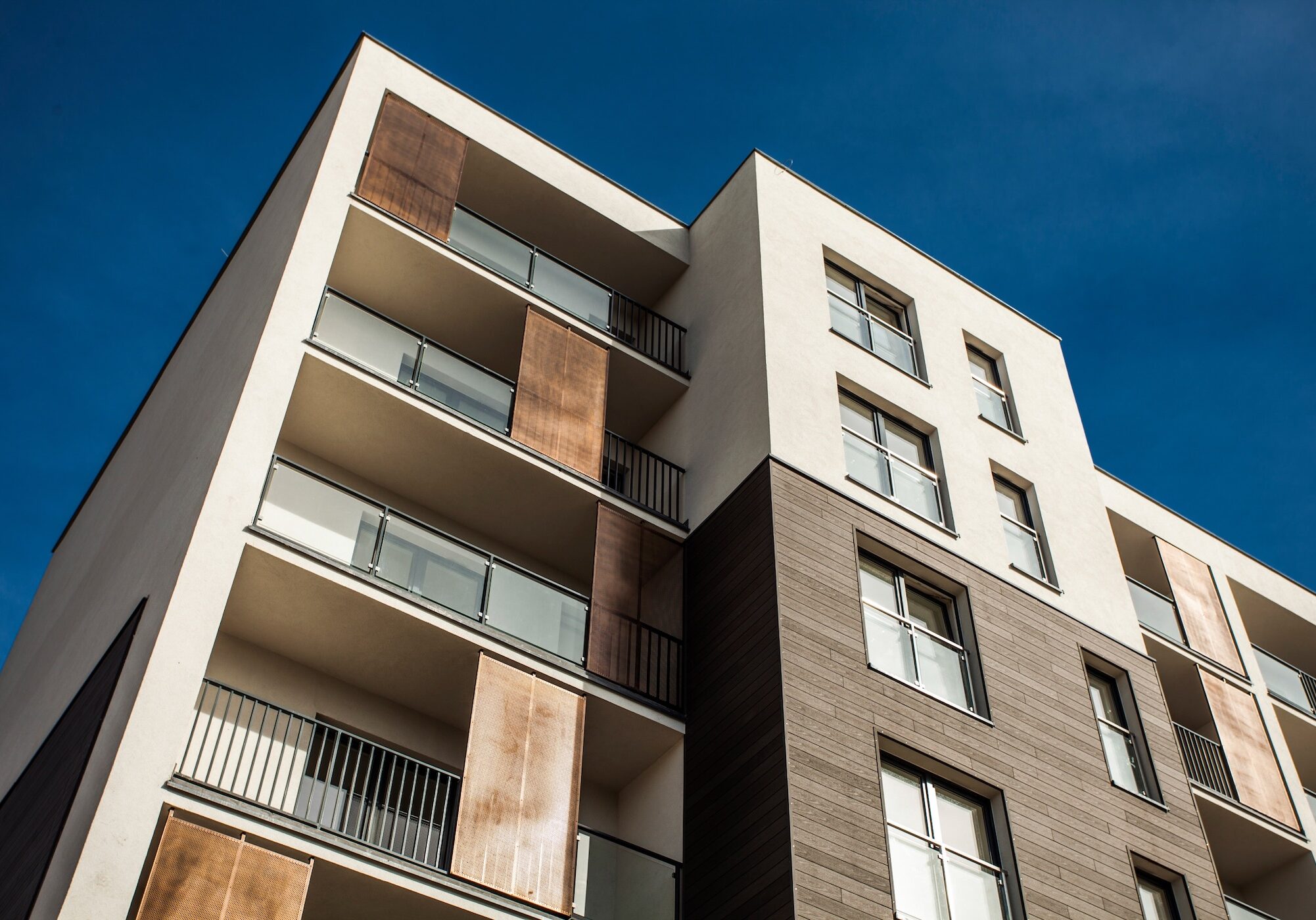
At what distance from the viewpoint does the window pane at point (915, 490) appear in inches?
749

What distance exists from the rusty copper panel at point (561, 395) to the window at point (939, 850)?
6245 millimetres

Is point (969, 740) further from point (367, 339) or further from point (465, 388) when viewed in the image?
point (367, 339)

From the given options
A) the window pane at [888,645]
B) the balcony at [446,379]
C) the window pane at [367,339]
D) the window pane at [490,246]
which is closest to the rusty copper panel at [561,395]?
the balcony at [446,379]

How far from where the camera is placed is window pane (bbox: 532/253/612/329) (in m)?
20.9

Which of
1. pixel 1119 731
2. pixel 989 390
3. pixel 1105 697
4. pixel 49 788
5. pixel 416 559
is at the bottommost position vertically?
pixel 49 788

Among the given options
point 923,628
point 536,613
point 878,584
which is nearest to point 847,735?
point 923,628

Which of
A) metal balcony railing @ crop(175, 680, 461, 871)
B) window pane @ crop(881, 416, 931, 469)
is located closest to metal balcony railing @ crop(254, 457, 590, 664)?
metal balcony railing @ crop(175, 680, 461, 871)

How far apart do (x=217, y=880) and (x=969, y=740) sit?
8.84 meters

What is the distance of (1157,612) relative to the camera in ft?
78.4

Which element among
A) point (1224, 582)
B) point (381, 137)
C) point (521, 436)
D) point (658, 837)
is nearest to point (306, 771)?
point (658, 837)

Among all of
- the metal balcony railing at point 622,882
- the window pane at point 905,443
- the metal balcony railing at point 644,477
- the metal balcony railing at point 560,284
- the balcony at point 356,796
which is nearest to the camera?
the balcony at point 356,796

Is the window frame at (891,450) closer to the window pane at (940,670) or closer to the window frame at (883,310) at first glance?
the window frame at (883,310)

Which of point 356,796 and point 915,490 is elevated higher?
point 915,490

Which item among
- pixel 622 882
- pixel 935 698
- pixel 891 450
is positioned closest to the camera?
pixel 622 882
